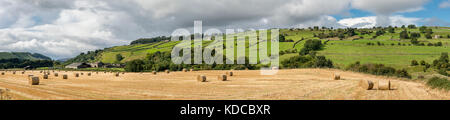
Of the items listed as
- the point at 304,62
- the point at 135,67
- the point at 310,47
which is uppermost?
the point at 310,47

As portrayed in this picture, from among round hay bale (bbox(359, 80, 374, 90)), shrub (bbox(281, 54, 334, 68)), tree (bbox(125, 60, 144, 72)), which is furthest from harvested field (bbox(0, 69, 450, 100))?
tree (bbox(125, 60, 144, 72))

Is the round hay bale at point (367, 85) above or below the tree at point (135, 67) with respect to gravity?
below

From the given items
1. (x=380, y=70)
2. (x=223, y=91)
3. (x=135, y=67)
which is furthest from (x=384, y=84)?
(x=135, y=67)

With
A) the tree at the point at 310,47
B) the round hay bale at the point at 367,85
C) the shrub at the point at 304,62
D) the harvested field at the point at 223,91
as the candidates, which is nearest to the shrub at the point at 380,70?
the shrub at the point at 304,62

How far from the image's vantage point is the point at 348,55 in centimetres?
8006

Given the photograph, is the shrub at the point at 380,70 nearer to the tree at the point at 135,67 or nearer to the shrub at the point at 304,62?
the shrub at the point at 304,62

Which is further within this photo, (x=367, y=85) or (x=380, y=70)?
(x=380, y=70)

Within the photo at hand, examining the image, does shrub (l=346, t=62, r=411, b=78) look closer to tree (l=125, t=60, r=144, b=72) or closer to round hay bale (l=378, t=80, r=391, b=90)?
round hay bale (l=378, t=80, r=391, b=90)

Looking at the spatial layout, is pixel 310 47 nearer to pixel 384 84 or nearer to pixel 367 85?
pixel 384 84

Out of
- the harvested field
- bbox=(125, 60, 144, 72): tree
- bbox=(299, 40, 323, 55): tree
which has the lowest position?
the harvested field
